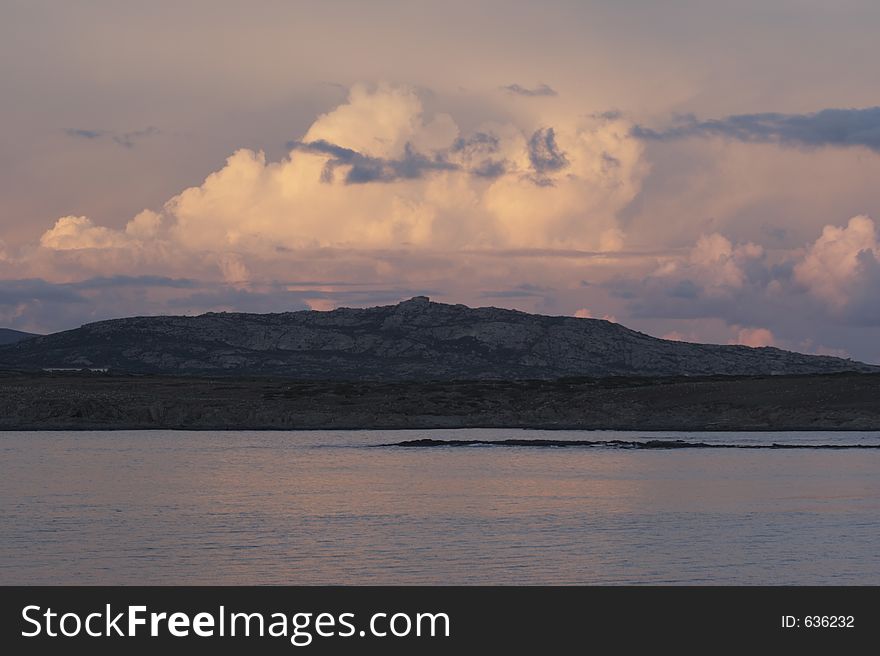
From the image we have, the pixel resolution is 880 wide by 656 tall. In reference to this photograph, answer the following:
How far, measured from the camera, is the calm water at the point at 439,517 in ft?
129

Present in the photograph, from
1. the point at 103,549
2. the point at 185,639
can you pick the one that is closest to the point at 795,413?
the point at 103,549

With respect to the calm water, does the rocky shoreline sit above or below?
above

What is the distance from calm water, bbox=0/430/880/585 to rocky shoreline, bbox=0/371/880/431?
4073cm

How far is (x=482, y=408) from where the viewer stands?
150 metres

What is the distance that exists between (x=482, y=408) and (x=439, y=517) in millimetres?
96683

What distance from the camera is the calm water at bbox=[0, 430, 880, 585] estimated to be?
129 feet

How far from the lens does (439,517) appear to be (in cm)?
5397

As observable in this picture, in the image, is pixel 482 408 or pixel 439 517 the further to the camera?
pixel 482 408

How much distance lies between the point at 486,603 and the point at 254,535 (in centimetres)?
1632

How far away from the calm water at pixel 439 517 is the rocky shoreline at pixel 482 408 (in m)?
40.7

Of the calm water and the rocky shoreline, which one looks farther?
the rocky shoreline

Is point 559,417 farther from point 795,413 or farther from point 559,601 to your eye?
point 559,601

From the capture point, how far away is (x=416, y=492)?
2566 inches

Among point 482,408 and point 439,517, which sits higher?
point 482,408
